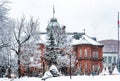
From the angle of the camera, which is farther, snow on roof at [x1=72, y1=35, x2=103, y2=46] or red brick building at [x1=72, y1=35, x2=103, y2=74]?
snow on roof at [x1=72, y1=35, x2=103, y2=46]

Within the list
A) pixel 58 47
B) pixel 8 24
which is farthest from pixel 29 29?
pixel 8 24

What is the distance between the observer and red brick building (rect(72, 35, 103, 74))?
105062mm

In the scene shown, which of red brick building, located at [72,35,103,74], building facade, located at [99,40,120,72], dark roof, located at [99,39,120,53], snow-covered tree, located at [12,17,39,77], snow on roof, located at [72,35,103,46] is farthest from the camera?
dark roof, located at [99,39,120,53]

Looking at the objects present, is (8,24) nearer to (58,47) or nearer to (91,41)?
(58,47)

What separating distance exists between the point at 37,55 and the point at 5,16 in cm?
3730

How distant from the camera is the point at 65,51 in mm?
85375

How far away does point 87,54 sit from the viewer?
106188 mm

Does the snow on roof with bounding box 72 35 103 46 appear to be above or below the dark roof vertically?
above

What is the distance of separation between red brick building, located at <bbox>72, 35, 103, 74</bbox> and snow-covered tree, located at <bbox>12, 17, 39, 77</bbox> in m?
32.9

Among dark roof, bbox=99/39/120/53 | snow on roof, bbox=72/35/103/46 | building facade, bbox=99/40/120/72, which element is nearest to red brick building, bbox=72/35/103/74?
snow on roof, bbox=72/35/103/46

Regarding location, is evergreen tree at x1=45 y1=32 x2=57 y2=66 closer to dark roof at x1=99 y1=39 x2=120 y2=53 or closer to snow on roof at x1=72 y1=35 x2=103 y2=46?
A: snow on roof at x1=72 y1=35 x2=103 y2=46

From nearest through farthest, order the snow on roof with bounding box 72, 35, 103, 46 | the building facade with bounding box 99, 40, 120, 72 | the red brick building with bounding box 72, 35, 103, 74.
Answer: the red brick building with bounding box 72, 35, 103, 74, the snow on roof with bounding box 72, 35, 103, 46, the building facade with bounding box 99, 40, 120, 72

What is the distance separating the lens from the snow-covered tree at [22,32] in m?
69.5

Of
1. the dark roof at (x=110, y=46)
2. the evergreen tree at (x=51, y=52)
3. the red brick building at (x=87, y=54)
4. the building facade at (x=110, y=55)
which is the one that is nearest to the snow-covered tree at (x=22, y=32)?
the evergreen tree at (x=51, y=52)
